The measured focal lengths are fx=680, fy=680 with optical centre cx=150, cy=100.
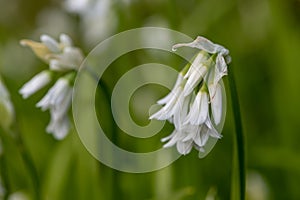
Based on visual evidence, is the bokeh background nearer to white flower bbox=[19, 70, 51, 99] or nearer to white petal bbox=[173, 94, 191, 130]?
white flower bbox=[19, 70, 51, 99]

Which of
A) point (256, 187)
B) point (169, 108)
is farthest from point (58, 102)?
point (256, 187)

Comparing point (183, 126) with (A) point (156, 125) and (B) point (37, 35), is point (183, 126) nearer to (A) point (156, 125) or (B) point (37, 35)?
(A) point (156, 125)

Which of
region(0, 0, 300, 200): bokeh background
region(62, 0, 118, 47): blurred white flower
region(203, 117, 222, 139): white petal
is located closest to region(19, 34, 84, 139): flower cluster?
region(0, 0, 300, 200): bokeh background

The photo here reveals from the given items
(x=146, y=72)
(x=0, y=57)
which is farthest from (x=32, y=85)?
(x=0, y=57)

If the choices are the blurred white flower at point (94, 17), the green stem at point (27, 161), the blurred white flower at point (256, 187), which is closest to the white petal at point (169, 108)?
the green stem at point (27, 161)

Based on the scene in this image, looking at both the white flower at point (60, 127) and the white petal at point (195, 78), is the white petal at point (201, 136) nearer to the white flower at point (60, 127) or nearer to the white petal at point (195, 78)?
the white petal at point (195, 78)

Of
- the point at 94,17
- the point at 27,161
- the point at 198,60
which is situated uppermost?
the point at 94,17

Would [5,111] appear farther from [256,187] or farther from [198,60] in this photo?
[256,187]
